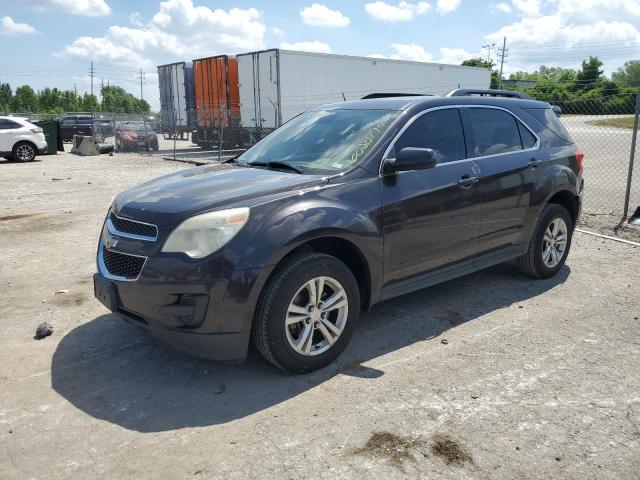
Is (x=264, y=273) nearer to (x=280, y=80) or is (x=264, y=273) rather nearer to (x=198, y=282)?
(x=198, y=282)

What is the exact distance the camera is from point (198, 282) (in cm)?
321

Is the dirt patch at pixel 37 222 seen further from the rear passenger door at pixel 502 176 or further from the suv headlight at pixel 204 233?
the rear passenger door at pixel 502 176

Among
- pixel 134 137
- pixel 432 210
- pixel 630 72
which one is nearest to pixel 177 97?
pixel 134 137

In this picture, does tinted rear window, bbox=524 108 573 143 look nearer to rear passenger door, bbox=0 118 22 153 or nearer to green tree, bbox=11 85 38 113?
rear passenger door, bbox=0 118 22 153

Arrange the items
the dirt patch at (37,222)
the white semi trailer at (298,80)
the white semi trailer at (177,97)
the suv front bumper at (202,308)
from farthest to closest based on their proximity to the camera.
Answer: the white semi trailer at (177,97)
the white semi trailer at (298,80)
the dirt patch at (37,222)
the suv front bumper at (202,308)

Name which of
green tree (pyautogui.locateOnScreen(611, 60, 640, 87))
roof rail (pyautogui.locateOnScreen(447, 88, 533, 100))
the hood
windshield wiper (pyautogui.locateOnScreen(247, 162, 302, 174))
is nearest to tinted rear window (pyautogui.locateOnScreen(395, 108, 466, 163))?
roof rail (pyautogui.locateOnScreen(447, 88, 533, 100))

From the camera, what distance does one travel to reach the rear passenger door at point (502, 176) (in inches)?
186

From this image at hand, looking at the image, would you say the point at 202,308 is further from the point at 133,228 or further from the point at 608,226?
the point at 608,226

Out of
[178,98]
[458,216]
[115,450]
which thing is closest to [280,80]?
[178,98]

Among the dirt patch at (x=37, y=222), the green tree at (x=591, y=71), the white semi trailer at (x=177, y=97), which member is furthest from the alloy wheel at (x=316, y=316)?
the green tree at (x=591, y=71)

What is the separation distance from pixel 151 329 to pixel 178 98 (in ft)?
78.8

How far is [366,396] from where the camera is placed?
11.1ft

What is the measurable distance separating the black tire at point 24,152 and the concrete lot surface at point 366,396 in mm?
16639

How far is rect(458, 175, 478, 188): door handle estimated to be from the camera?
175 inches
